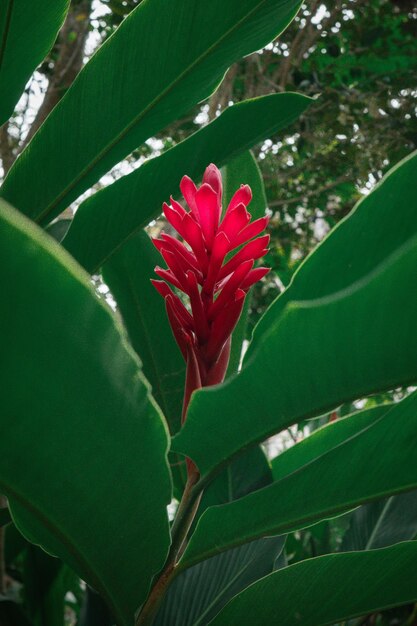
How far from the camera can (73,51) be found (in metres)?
2.50

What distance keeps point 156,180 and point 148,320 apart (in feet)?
0.58

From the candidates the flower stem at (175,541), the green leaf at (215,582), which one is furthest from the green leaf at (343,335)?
the green leaf at (215,582)

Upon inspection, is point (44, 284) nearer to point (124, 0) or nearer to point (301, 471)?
point (301, 471)

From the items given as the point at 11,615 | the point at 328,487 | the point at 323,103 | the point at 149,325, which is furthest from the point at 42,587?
the point at 323,103

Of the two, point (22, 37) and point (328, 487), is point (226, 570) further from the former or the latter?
point (22, 37)

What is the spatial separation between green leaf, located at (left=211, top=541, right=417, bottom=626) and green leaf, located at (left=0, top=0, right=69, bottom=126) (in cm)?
62

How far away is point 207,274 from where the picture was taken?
544mm

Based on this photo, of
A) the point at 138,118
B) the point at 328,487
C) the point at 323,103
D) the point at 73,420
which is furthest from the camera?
the point at 323,103

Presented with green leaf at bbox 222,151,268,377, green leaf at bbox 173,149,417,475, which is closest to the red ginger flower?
green leaf at bbox 173,149,417,475

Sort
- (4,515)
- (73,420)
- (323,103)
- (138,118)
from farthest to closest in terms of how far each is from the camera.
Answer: (323,103), (138,118), (4,515), (73,420)

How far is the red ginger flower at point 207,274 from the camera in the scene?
0.54 m

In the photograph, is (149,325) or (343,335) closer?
(343,335)

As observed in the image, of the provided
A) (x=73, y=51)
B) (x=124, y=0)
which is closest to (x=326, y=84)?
(x=124, y=0)

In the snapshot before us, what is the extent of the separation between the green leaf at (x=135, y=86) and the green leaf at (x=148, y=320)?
0.11 meters
